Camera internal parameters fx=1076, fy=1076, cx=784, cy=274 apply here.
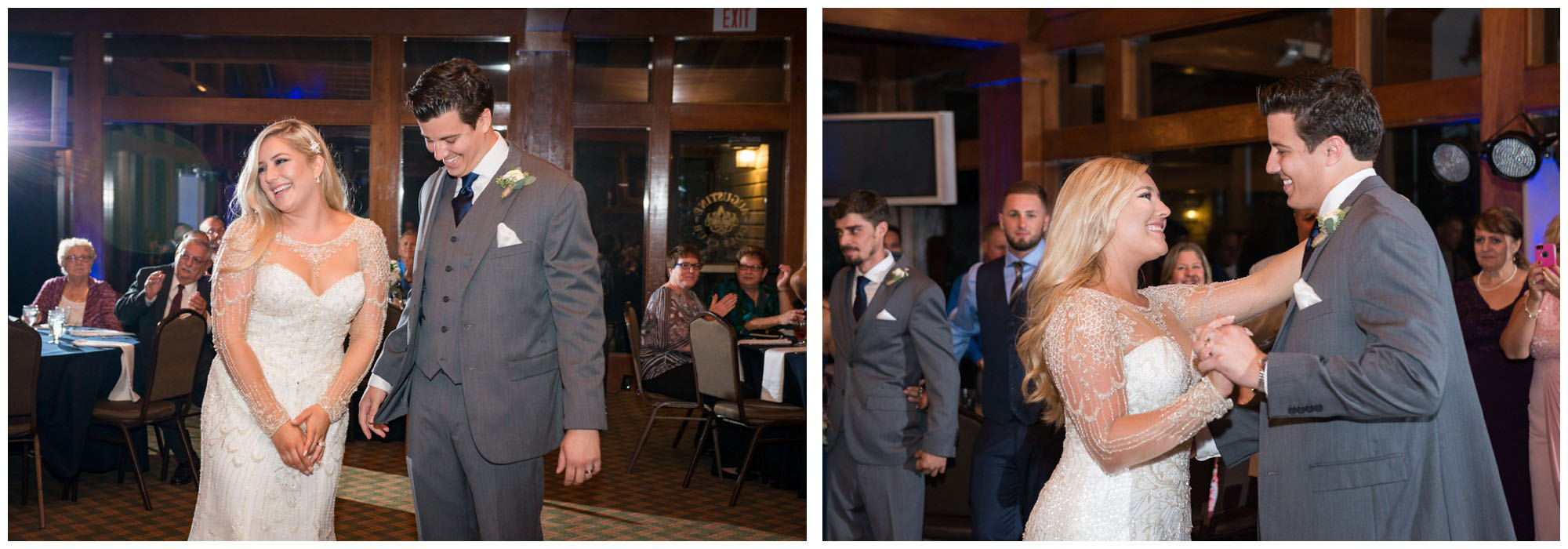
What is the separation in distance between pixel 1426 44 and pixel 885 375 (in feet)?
14.3

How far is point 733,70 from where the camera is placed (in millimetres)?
9008

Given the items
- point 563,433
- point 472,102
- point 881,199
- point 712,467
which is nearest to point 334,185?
point 472,102

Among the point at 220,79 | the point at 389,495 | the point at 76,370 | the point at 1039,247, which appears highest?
the point at 220,79

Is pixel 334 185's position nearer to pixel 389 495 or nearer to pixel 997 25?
pixel 389 495

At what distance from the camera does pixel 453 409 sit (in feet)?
7.97

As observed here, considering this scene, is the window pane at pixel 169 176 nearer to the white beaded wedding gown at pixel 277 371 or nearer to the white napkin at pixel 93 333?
the white napkin at pixel 93 333

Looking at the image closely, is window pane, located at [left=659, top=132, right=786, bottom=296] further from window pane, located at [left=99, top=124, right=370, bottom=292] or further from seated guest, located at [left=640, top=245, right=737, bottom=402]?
window pane, located at [left=99, top=124, right=370, bottom=292]

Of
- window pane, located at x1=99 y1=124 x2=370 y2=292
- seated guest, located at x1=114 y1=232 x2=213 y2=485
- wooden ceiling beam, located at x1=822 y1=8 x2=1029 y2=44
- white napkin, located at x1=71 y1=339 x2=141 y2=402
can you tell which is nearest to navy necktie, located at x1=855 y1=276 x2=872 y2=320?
wooden ceiling beam, located at x1=822 y1=8 x2=1029 y2=44

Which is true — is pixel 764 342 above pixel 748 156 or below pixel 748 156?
below

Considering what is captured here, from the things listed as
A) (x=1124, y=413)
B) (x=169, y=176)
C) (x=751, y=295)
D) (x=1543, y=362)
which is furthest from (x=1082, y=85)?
(x=169, y=176)

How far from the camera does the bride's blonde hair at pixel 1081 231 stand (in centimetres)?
226

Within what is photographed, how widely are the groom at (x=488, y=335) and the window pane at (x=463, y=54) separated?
21.1ft

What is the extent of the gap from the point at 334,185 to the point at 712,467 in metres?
3.47

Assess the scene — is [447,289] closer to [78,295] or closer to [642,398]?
[642,398]
